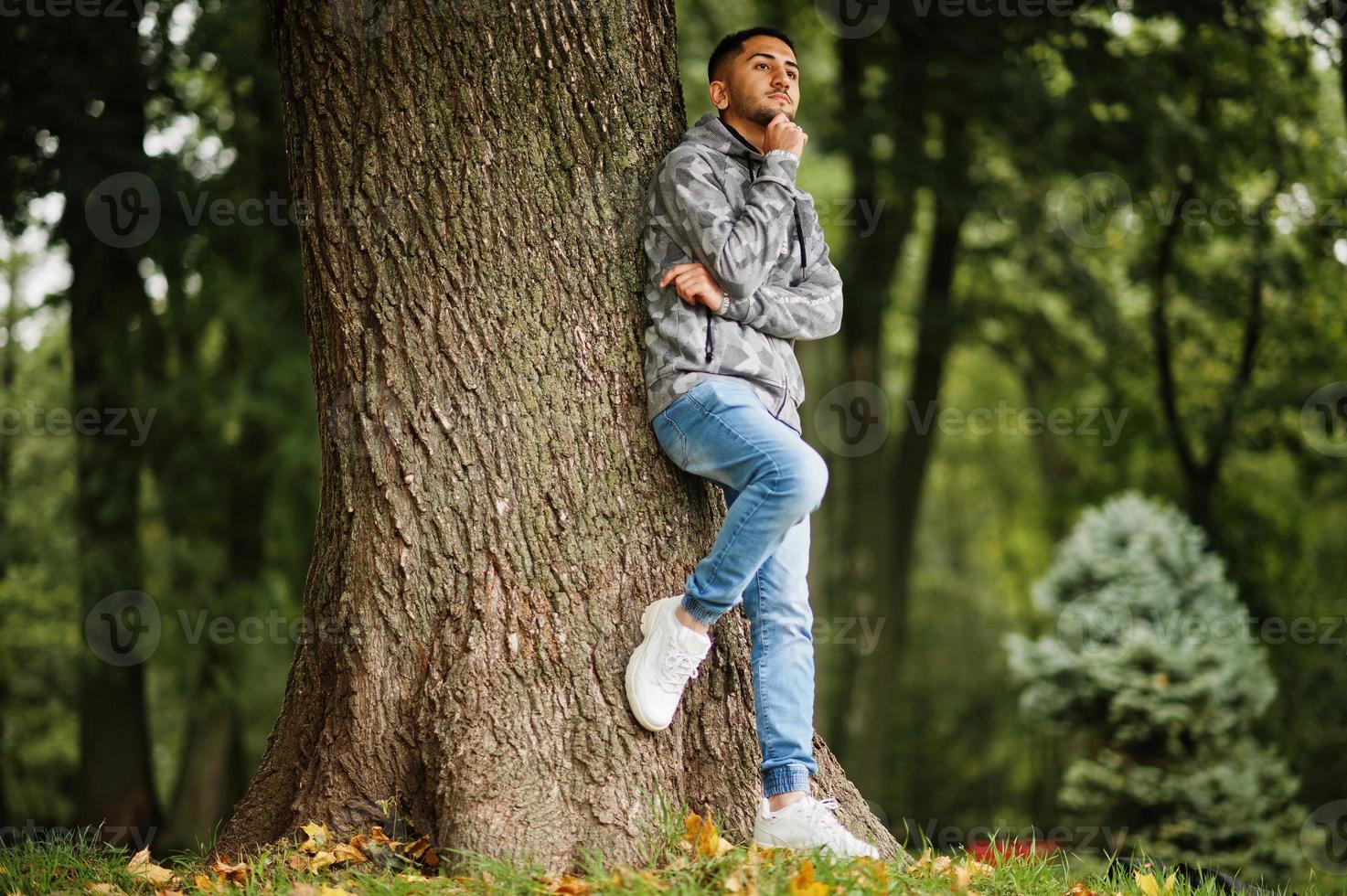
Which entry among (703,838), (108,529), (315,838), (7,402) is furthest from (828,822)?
(7,402)

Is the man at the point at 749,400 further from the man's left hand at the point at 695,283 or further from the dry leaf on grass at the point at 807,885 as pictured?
the dry leaf on grass at the point at 807,885

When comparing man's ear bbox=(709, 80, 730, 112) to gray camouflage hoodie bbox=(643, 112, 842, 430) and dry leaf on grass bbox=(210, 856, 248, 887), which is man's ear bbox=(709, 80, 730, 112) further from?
dry leaf on grass bbox=(210, 856, 248, 887)

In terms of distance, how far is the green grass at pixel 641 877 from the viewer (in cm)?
312

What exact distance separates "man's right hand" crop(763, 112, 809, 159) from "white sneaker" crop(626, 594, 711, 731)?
146cm

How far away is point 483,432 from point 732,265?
3.03 ft

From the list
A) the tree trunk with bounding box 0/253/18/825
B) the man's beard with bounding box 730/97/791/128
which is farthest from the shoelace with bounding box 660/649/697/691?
the tree trunk with bounding box 0/253/18/825

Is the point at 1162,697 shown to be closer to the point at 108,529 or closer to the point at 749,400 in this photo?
the point at 749,400

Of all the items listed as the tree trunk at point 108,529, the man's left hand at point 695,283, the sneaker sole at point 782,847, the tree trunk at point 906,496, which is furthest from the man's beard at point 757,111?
the tree trunk at point 906,496

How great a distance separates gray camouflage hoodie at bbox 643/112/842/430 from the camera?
11.6 feet

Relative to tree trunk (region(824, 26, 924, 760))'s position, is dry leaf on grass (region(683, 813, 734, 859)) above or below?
below

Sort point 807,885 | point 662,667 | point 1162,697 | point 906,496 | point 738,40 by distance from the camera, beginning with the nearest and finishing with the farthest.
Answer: point 807,885
point 662,667
point 738,40
point 1162,697
point 906,496

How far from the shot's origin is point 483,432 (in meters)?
3.56

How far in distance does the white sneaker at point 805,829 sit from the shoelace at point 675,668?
1.59ft

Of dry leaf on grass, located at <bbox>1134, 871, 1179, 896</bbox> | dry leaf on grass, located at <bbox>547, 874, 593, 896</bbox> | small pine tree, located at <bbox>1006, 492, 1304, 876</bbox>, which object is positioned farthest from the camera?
small pine tree, located at <bbox>1006, 492, 1304, 876</bbox>
